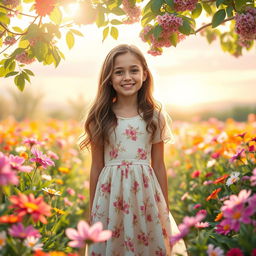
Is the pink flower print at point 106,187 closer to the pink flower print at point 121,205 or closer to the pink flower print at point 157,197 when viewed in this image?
the pink flower print at point 121,205

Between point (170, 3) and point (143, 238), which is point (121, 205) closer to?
point (143, 238)

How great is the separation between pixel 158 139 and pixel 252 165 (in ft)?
2.32

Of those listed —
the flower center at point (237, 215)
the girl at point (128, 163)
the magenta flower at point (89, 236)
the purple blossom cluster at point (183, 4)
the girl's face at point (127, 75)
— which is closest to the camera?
the magenta flower at point (89, 236)

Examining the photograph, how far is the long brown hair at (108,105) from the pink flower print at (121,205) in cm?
37

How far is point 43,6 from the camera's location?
2293mm

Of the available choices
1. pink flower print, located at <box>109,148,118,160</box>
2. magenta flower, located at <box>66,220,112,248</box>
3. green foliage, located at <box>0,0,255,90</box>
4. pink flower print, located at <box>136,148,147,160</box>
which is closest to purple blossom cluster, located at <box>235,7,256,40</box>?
green foliage, located at <box>0,0,255,90</box>

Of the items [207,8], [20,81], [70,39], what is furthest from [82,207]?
[207,8]

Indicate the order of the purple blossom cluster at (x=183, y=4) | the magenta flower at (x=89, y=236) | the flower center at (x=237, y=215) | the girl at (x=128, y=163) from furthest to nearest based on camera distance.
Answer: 1. the girl at (x=128, y=163)
2. the purple blossom cluster at (x=183, y=4)
3. the flower center at (x=237, y=215)
4. the magenta flower at (x=89, y=236)

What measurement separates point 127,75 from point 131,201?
0.76 m

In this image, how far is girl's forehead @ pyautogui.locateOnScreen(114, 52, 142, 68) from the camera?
2578mm

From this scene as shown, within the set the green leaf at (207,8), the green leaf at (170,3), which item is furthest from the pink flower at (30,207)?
the green leaf at (207,8)

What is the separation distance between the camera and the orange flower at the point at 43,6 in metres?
2.28

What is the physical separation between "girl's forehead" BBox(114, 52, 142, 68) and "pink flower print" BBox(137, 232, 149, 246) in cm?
102

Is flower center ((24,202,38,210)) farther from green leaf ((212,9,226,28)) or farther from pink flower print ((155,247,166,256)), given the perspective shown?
green leaf ((212,9,226,28))
